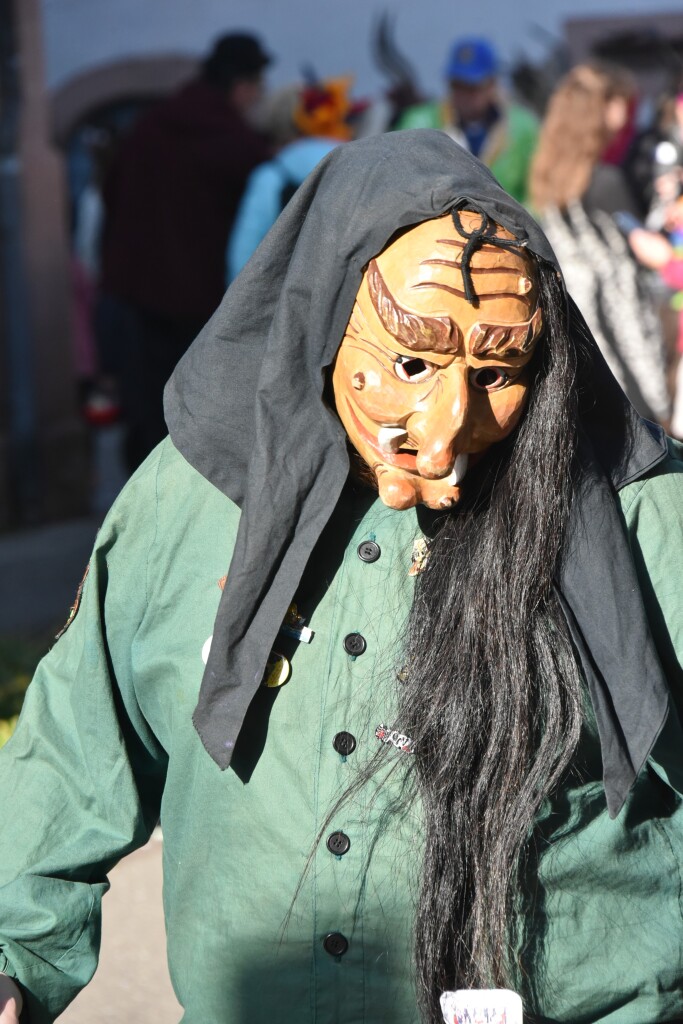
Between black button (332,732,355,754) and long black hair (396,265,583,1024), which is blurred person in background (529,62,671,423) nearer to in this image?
long black hair (396,265,583,1024)

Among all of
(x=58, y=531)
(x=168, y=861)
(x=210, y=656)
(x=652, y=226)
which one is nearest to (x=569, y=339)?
(x=210, y=656)

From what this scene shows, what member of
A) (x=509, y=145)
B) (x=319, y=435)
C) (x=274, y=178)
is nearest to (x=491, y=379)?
(x=319, y=435)

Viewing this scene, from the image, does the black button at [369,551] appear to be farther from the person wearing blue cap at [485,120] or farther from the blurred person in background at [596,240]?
the person wearing blue cap at [485,120]

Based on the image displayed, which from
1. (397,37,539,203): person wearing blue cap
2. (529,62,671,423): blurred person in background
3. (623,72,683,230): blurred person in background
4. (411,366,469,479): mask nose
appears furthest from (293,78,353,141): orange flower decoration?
(411,366,469,479): mask nose

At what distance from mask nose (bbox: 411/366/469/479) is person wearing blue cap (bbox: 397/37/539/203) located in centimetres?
445

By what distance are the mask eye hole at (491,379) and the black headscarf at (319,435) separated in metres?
0.15

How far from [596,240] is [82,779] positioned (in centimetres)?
415

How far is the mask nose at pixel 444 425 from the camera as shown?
→ 1560 millimetres

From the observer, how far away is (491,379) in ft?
5.34

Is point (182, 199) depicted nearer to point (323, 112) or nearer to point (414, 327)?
point (323, 112)

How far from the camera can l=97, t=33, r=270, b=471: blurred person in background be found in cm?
543

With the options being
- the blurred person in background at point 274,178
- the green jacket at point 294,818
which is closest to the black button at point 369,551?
the green jacket at point 294,818

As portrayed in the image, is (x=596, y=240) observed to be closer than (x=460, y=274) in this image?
No

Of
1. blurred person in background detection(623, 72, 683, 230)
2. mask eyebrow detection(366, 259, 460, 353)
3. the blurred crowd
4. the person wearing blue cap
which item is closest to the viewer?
mask eyebrow detection(366, 259, 460, 353)
